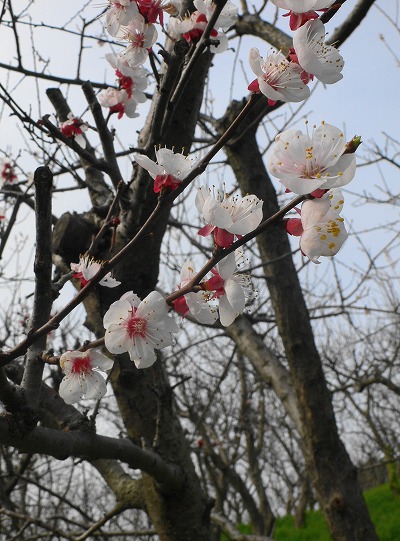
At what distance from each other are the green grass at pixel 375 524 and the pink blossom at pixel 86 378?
5.60 meters

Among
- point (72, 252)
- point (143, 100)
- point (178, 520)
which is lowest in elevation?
point (178, 520)

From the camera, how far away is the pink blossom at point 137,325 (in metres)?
1.18

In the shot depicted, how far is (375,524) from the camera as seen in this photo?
21.9 ft

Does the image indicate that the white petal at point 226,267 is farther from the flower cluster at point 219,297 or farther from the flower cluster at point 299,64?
the flower cluster at point 299,64

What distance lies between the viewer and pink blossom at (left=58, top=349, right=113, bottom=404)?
1330mm

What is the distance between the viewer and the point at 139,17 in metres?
1.63

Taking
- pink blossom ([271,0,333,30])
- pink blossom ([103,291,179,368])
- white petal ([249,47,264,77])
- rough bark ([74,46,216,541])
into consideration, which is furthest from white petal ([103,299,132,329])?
rough bark ([74,46,216,541])

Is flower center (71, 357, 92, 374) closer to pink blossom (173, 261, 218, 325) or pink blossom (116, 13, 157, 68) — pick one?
pink blossom (173, 261, 218, 325)

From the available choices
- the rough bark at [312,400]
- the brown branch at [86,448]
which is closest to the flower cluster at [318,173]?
the brown branch at [86,448]

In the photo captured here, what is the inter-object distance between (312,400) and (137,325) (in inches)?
77.7

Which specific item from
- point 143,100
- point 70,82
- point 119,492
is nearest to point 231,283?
point 143,100

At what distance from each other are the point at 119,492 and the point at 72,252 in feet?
3.55

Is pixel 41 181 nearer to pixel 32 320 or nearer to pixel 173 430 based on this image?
pixel 32 320

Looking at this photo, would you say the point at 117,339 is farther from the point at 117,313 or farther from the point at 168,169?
the point at 168,169
